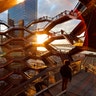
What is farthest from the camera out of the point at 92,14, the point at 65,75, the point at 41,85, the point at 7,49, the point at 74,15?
the point at 7,49

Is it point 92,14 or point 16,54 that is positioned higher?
point 92,14

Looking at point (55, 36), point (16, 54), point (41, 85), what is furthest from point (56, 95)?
point (16, 54)

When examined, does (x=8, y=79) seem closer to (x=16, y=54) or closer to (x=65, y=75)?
(x=16, y=54)

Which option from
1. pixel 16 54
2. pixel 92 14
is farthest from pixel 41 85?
pixel 16 54

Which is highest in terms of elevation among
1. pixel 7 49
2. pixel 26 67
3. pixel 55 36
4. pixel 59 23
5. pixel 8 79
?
pixel 59 23

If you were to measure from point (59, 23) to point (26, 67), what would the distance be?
8.44 m

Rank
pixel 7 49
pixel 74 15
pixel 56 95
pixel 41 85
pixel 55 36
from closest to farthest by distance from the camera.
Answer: pixel 56 95
pixel 41 85
pixel 74 15
pixel 55 36
pixel 7 49

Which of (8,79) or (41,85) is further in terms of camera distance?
(8,79)

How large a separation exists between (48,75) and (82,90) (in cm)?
192

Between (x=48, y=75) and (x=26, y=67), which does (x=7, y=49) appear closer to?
(x=26, y=67)

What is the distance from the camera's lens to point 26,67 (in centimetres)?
2731

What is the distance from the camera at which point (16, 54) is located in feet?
120

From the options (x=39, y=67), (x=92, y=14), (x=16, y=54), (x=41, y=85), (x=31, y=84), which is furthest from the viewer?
(x=16, y=54)

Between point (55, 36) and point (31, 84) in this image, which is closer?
point (31, 84)
